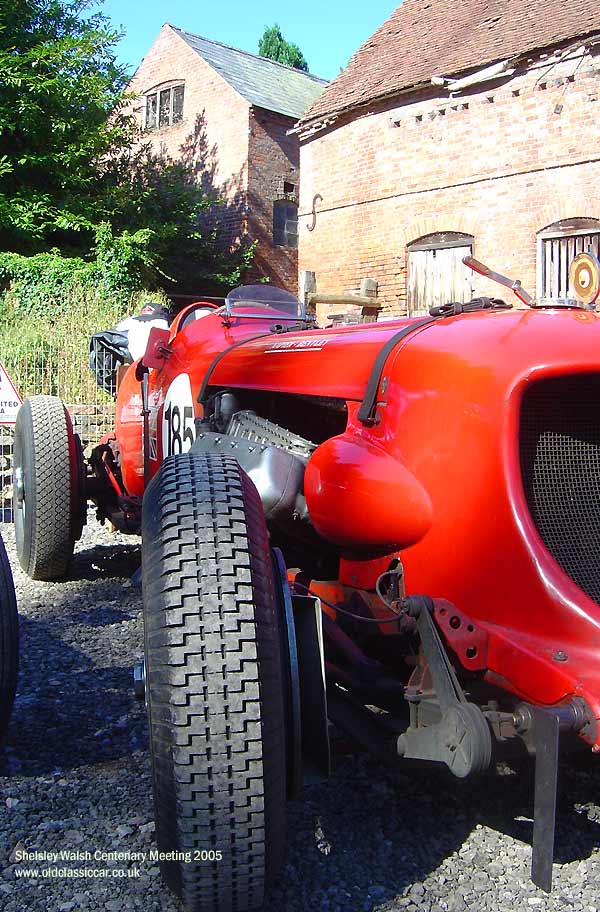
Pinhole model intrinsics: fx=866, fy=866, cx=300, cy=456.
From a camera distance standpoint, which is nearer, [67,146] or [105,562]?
[105,562]

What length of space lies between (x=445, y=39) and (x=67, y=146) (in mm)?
7341

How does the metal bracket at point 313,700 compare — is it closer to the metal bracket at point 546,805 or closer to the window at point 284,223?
the metal bracket at point 546,805

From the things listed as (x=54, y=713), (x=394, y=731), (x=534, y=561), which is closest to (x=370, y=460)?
(x=534, y=561)

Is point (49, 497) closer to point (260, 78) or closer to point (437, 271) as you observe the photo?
point (437, 271)

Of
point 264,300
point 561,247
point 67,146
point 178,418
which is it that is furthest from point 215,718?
point 67,146

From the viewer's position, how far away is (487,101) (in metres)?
12.5

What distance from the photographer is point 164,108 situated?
23.1 meters

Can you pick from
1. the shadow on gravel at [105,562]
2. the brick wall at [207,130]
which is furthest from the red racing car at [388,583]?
the brick wall at [207,130]

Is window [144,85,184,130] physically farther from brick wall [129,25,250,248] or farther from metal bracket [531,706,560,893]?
metal bracket [531,706,560,893]

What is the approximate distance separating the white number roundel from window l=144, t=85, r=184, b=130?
2000cm

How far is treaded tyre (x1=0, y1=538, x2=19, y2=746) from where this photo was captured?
9.39 feet

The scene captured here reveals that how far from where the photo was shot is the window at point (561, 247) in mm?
11688

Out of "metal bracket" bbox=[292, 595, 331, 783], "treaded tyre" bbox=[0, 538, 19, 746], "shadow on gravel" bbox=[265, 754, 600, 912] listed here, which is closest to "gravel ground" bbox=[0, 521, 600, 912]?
"shadow on gravel" bbox=[265, 754, 600, 912]

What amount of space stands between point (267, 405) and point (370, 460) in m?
1.14
